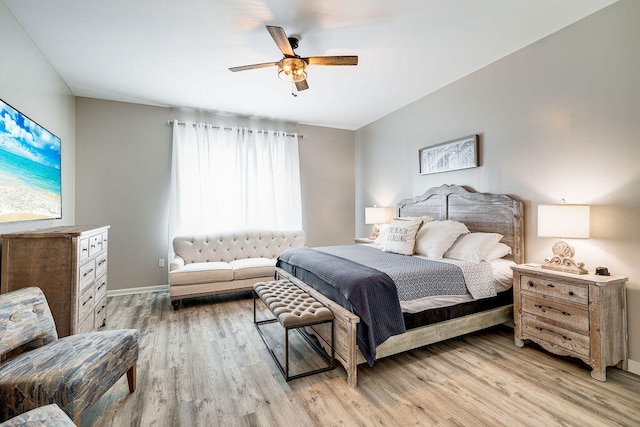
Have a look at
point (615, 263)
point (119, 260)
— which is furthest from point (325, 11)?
point (119, 260)

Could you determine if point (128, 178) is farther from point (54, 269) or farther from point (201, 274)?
point (54, 269)

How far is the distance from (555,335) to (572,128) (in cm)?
177

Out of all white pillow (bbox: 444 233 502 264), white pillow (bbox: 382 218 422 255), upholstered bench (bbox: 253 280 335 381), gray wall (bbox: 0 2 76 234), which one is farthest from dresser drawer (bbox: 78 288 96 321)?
white pillow (bbox: 444 233 502 264)

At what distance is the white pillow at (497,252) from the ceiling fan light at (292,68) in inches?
99.3

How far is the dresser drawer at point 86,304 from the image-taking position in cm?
239

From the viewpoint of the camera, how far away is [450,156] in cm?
373

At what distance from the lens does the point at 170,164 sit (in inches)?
180

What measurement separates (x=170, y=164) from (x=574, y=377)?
206 inches

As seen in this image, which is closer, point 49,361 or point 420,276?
point 49,361

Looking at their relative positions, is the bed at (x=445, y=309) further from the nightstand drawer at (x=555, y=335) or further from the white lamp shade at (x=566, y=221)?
the white lamp shade at (x=566, y=221)

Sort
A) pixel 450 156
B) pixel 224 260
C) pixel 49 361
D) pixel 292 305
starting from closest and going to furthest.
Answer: pixel 49 361
pixel 292 305
pixel 450 156
pixel 224 260

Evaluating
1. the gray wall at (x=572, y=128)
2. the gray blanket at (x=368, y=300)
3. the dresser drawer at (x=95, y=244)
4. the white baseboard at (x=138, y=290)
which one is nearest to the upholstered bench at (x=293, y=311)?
the gray blanket at (x=368, y=300)

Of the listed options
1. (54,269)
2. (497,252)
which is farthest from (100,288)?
(497,252)

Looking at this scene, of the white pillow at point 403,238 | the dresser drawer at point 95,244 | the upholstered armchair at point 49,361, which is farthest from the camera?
the white pillow at point 403,238
